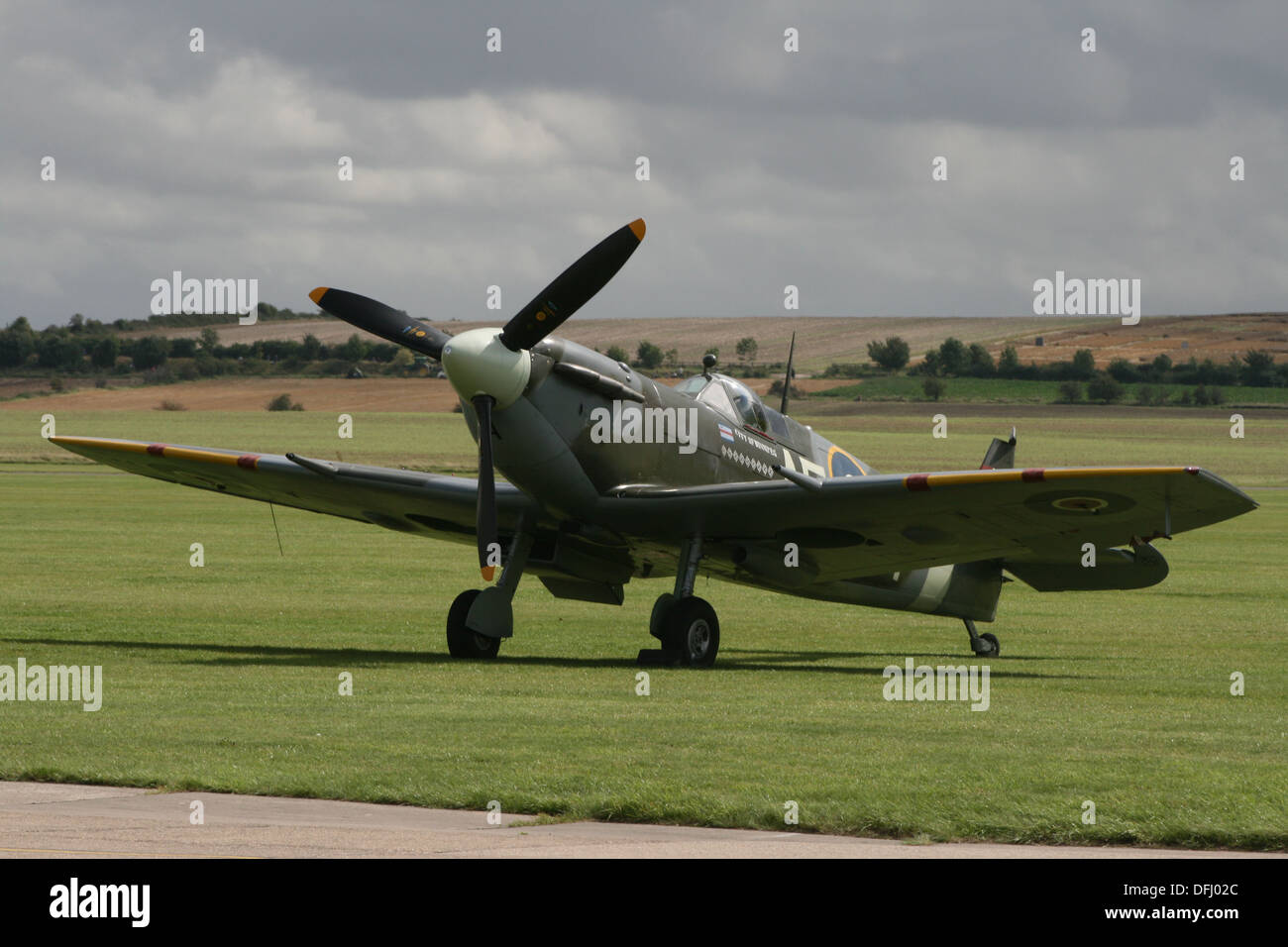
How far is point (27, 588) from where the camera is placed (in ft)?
87.1

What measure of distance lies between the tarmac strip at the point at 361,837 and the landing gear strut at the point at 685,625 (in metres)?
8.26

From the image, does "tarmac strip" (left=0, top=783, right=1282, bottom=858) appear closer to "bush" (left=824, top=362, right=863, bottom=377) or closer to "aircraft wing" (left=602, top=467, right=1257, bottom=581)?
"aircraft wing" (left=602, top=467, right=1257, bottom=581)

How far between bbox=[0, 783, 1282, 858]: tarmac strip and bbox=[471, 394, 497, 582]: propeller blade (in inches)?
271

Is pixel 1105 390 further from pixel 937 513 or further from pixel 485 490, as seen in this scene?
pixel 485 490

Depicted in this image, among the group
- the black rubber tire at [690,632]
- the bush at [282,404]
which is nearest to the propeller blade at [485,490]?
the black rubber tire at [690,632]

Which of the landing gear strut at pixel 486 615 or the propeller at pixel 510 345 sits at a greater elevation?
the propeller at pixel 510 345

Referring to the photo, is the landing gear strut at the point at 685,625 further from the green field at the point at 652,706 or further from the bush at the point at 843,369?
the bush at the point at 843,369

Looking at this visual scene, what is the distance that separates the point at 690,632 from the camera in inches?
699

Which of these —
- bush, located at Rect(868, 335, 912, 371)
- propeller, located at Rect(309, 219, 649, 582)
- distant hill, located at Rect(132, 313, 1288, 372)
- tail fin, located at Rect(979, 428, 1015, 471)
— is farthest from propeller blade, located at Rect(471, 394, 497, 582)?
bush, located at Rect(868, 335, 912, 371)

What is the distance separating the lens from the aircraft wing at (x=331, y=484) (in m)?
18.9

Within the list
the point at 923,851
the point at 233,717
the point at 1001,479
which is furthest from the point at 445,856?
the point at 1001,479

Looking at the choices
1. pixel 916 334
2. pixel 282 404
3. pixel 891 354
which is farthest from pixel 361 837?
pixel 916 334

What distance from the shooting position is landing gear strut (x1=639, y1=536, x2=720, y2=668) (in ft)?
58.1
